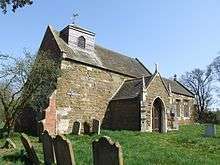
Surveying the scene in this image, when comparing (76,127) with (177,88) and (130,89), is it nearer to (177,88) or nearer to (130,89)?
(130,89)

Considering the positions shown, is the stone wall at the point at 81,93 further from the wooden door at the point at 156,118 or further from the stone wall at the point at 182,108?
the stone wall at the point at 182,108

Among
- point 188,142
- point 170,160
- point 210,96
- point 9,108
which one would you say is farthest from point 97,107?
point 210,96

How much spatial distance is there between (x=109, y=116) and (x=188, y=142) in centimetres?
1129

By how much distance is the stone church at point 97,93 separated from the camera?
1046 inches

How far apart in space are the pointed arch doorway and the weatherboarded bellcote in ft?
24.9

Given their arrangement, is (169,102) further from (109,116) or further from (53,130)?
(53,130)

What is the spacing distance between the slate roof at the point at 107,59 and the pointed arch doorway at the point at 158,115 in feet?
14.6

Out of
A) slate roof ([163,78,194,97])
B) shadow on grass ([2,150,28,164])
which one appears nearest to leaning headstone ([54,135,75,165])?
shadow on grass ([2,150,28,164])

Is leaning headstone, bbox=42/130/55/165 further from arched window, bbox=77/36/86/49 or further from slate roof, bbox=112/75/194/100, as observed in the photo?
arched window, bbox=77/36/86/49

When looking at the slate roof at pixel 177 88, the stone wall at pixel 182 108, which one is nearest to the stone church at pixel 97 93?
the slate roof at pixel 177 88

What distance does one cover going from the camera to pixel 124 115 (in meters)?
28.8

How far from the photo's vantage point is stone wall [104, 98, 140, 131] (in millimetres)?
27936

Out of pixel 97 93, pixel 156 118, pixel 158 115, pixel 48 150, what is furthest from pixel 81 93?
pixel 48 150

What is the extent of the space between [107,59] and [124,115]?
6.47m
